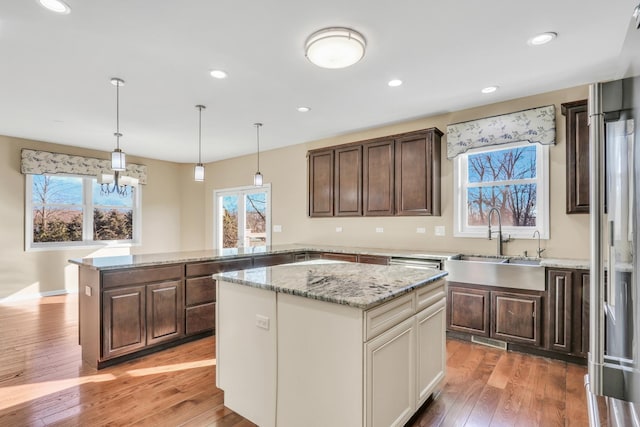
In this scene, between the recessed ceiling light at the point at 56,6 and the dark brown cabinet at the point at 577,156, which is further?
the dark brown cabinet at the point at 577,156

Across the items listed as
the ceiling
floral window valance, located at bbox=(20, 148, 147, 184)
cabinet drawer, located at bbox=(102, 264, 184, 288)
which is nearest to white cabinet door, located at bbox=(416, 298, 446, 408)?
the ceiling

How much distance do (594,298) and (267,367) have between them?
1565 mm

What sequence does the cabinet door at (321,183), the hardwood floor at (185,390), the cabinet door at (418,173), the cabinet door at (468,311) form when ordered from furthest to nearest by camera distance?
1. the cabinet door at (321,183)
2. the cabinet door at (418,173)
3. the cabinet door at (468,311)
4. the hardwood floor at (185,390)

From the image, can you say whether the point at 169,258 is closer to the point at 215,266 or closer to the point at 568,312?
the point at 215,266

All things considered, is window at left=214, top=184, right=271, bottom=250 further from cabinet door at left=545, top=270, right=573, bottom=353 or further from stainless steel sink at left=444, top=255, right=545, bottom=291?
cabinet door at left=545, top=270, right=573, bottom=353

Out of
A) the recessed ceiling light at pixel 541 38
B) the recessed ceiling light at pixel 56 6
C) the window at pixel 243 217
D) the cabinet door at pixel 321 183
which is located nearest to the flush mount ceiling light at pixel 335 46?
the recessed ceiling light at pixel 541 38

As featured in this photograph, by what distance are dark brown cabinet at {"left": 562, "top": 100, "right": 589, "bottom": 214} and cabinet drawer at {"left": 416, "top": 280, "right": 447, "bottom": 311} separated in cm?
183

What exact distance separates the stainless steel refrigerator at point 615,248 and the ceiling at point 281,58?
12 centimetres

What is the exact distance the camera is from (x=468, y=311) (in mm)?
3299

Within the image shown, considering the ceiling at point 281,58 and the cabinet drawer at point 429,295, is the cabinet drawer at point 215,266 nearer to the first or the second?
the ceiling at point 281,58

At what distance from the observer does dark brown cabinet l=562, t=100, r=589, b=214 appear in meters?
3.03

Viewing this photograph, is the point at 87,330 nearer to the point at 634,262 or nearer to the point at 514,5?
the point at 634,262

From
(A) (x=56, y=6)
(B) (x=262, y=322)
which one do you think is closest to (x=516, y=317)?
(B) (x=262, y=322)

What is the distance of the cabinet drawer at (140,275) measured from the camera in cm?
276
